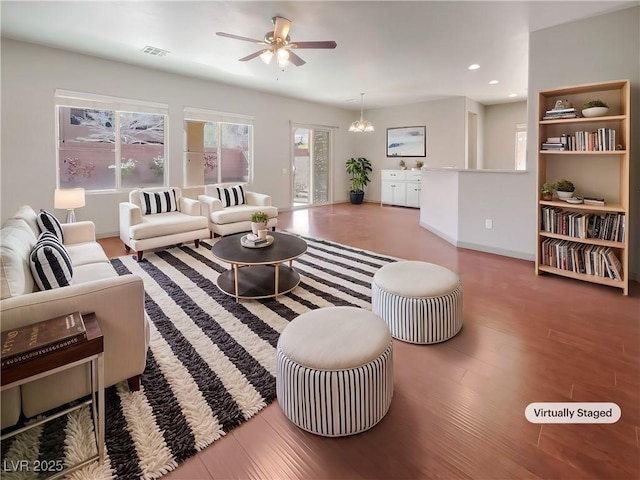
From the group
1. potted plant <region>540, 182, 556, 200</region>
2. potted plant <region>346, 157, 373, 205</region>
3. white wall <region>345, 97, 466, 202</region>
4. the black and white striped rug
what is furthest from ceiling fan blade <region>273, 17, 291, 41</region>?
potted plant <region>346, 157, 373, 205</region>

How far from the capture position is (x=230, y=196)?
598 cm

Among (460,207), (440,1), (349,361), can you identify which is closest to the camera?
(349,361)

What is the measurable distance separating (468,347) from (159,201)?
4583mm

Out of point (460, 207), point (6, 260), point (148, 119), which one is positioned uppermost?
point (148, 119)

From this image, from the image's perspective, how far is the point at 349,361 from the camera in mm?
1542

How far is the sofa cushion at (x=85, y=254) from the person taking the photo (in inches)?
117

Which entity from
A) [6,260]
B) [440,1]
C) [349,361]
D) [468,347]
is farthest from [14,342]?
[440,1]

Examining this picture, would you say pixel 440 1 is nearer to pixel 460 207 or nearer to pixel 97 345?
pixel 460 207

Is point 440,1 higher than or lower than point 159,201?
higher

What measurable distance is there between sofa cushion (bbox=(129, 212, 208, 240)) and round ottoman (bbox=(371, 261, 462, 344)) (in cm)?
321

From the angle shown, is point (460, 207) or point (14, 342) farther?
point (460, 207)

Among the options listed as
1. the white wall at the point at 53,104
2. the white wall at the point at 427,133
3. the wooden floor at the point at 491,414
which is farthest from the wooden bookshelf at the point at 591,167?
the white wall at the point at 53,104

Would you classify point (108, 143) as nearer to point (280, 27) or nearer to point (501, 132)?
point (280, 27)

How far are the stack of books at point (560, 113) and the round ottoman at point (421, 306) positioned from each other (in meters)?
2.37
